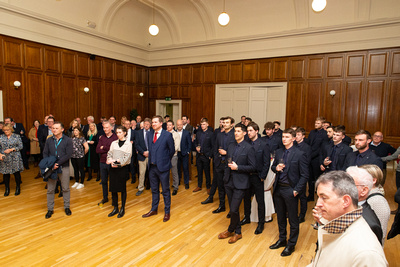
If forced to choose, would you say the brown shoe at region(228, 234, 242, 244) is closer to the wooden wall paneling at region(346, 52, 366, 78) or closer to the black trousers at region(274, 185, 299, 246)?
the black trousers at region(274, 185, 299, 246)

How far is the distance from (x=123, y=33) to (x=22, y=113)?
5.86 meters

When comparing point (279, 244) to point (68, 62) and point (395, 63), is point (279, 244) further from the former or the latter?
point (68, 62)

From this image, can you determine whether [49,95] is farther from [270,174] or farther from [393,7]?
[393,7]

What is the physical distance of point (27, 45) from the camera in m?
8.63

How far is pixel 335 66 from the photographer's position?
9.41m

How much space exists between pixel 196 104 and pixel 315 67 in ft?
18.3

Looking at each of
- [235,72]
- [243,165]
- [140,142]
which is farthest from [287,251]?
[235,72]

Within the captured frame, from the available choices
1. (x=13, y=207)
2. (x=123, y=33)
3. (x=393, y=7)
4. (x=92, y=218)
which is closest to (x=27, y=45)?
(x=123, y=33)

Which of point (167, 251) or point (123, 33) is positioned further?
point (123, 33)

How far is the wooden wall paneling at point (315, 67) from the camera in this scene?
9609 millimetres

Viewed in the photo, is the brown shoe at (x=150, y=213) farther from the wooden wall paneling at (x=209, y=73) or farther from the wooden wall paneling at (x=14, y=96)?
the wooden wall paneling at (x=209, y=73)

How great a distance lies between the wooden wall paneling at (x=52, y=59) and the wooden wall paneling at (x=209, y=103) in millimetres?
6319

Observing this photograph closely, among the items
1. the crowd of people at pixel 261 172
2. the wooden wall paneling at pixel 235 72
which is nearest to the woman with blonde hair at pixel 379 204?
the crowd of people at pixel 261 172

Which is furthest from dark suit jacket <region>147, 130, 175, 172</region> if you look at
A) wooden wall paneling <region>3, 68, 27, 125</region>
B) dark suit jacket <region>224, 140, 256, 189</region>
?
wooden wall paneling <region>3, 68, 27, 125</region>
